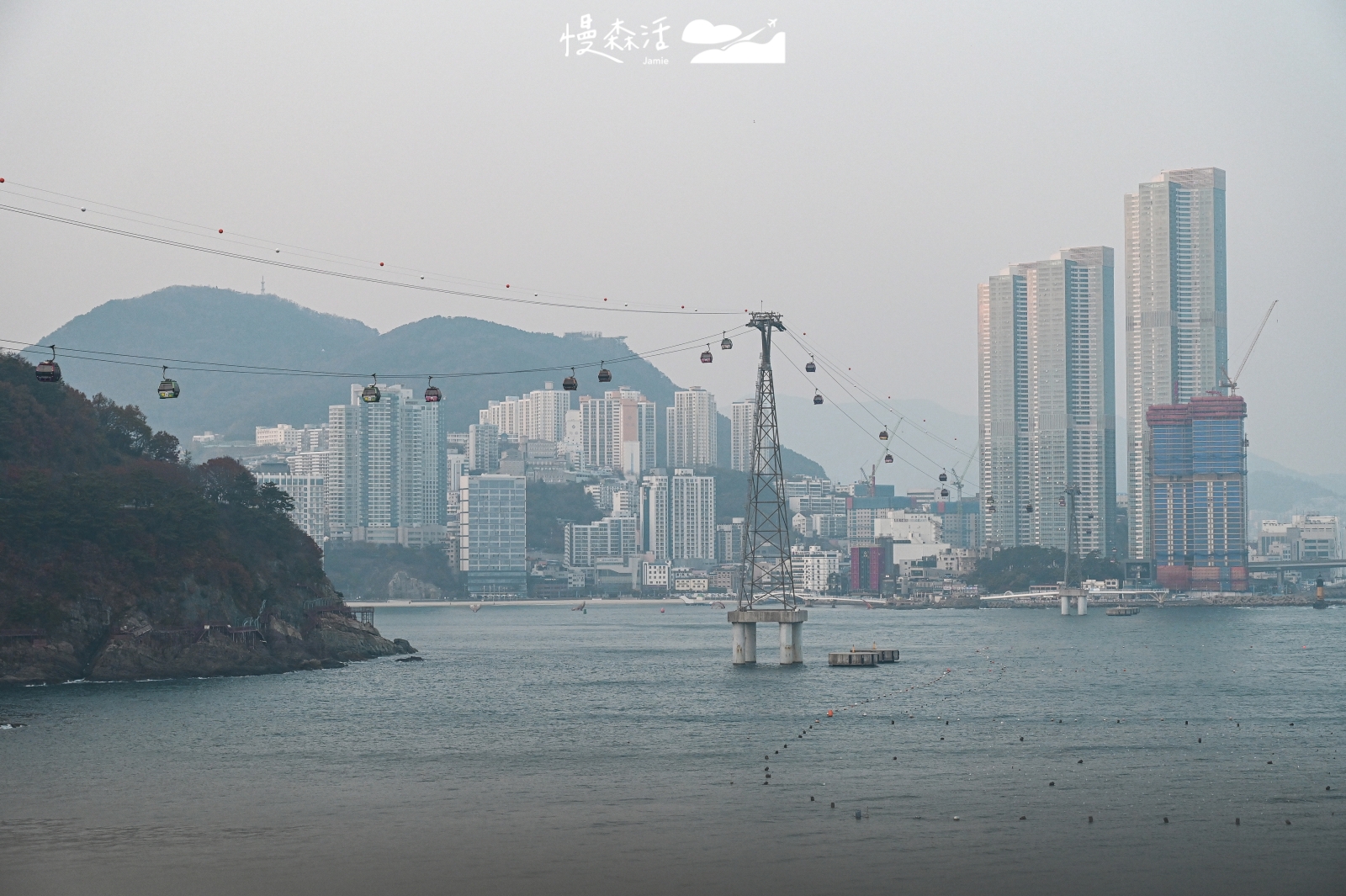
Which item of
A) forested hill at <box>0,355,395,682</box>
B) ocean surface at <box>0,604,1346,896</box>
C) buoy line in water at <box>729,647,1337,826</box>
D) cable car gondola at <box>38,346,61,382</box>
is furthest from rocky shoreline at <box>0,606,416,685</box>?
buoy line in water at <box>729,647,1337,826</box>

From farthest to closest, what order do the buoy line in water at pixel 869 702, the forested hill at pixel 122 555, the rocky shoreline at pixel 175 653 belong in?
the forested hill at pixel 122 555, the rocky shoreline at pixel 175 653, the buoy line in water at pixel 869 702

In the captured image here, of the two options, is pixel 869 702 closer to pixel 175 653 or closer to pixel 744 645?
pixel 744 645

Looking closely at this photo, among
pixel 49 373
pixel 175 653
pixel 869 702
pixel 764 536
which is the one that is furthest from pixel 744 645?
pixel 49 373

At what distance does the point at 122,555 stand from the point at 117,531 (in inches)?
71.6

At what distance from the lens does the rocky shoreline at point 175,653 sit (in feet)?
269

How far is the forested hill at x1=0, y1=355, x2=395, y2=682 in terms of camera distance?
8481 cm

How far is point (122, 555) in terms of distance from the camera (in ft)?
298

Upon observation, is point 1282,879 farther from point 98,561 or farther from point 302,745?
point 98,561

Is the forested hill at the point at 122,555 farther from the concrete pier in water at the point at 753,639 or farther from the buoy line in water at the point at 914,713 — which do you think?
the buoy line in water at the point at 914,713

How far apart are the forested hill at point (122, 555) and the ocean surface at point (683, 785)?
4142 millimetres


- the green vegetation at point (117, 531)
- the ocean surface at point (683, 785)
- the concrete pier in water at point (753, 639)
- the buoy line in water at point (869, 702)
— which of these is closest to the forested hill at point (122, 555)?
the green vegetation at point (117, 531)

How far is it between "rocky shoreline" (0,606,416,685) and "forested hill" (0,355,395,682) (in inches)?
3.5

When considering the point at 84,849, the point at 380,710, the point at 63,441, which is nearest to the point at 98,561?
the point at 63,441

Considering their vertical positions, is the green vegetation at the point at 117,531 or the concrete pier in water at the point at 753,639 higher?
the green vegetation at the point at 117,531
